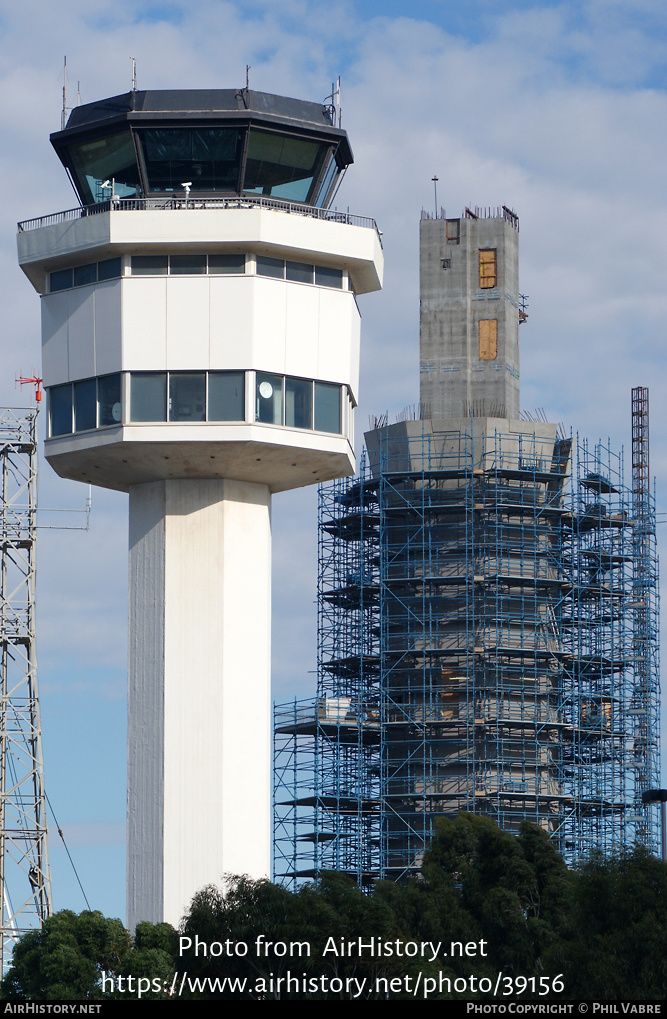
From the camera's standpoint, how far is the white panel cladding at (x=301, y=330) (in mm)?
59375

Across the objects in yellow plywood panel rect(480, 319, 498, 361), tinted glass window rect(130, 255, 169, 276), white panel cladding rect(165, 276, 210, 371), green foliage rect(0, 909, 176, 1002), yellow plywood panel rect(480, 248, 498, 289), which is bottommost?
green foliage rect(0, 909, 176, 1002)

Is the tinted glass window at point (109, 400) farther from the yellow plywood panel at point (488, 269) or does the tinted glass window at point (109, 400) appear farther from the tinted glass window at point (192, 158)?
the yellow plywood panel at point (488, 269)

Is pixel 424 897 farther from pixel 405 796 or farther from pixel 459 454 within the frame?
pixel 459 454

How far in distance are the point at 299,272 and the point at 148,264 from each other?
15.1 feet

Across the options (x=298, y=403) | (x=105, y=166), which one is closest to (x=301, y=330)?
(x=298, y=403)

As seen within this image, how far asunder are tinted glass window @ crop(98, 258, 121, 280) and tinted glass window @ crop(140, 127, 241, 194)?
2.81m

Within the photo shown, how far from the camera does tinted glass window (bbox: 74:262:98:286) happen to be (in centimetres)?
6012

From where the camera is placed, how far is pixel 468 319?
10831 centimetres

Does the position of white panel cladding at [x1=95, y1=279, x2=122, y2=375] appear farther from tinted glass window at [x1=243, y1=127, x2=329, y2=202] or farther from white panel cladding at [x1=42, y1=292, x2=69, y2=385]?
tinted glass window at [x1=243, y1=127, x2=329, y2=202]

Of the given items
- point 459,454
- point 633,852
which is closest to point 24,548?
point 633,852

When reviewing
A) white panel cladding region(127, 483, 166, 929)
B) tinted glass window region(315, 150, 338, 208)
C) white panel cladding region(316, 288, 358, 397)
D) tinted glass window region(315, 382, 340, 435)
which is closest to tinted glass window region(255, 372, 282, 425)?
tinted glass window region(315, 382, 340, 435)

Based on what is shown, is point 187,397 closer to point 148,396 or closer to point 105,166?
point 148,396

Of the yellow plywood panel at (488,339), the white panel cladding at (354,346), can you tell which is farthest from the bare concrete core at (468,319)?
the white panel cladding at (354,346)

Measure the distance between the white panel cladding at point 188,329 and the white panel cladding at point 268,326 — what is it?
1452mm
